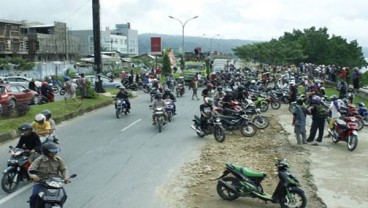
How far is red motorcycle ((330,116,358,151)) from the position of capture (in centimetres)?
1313

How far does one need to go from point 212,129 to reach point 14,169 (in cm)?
791

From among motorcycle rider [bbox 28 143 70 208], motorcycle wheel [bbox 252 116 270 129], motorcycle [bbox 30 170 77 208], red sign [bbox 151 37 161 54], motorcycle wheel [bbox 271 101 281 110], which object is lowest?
motorcycle wheel [bbox 271 101 281 110]

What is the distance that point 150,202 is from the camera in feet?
28.1

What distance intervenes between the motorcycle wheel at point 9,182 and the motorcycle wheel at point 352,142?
927cm

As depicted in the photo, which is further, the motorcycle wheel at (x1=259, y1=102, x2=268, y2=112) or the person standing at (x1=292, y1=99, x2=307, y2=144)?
the motorcycle wheel at (x1=259, y1=102, x2=268, y2=112)

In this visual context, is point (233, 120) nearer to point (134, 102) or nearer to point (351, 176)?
point (351, 176)

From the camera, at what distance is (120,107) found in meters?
20.9

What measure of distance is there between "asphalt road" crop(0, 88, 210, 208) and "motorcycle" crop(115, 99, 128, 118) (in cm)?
39

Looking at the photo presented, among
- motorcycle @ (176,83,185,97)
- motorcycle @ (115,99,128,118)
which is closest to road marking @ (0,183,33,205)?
motorcycle @ (115,99,128,118)

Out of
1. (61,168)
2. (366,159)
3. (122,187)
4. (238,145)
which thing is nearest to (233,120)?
(238,145)

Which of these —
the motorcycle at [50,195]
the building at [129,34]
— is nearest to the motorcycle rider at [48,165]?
the motorcycle at [50,195]

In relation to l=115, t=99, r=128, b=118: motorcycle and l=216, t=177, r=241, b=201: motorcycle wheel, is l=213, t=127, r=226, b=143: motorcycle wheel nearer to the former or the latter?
l=216, t=177, r=241, b=201: motorcycle wheel

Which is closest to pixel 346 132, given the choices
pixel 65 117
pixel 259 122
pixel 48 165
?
pixel 259 122

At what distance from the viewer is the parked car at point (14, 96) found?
1910 centimetres
